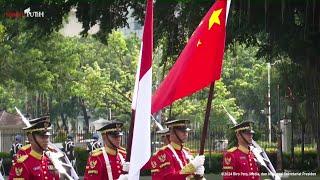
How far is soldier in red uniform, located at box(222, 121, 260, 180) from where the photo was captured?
9989 mm

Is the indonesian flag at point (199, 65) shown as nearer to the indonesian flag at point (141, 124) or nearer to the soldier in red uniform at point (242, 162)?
the indonesian flag at point (141, 124)

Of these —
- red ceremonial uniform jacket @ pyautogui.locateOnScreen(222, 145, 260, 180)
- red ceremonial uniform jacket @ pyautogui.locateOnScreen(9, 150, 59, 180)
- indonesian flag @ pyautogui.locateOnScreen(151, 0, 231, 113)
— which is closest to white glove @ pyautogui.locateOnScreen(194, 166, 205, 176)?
indonesian flag @ pyautogui.locateOnScreen(151, 0, 231, 113)

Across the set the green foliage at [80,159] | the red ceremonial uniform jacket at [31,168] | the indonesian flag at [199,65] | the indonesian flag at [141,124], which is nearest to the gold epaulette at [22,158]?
the red ceremonial uniform jacket at [31,168]

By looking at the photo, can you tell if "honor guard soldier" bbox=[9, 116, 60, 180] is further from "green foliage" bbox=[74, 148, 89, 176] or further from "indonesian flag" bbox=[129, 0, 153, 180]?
"green foliage" bbox=[74, 148, 89, 176]

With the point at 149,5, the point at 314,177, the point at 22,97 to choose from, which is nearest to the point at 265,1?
the point at 314,177

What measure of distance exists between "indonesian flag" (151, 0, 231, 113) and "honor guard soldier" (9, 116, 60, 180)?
169cm

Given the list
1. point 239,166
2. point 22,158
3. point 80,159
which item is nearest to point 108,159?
point 22,158

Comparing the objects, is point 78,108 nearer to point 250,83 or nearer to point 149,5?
point 250,83

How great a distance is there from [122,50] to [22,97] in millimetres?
13597

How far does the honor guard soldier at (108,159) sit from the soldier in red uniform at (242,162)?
1681 mm

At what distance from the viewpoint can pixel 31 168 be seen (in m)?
8.16

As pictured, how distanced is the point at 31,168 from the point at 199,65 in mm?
2246

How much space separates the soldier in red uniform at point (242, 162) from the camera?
9.99 metres

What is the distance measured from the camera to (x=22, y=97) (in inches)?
2250
